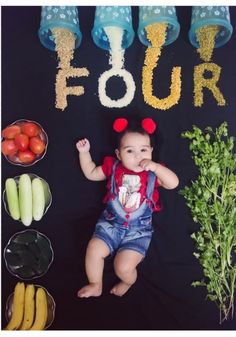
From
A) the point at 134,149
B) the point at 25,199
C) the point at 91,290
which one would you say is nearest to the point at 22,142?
the point at 25,199

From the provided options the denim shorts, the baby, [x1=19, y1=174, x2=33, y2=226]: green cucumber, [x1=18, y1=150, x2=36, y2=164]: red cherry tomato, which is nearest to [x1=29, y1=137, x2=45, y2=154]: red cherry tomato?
[x1=18, y1=150, x2=36, y2=164]: red cherry tomato

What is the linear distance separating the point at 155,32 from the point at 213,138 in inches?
22.3

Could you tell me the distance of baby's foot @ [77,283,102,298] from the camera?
1.85m

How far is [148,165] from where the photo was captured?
179 cm

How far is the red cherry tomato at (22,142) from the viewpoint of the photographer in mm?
1894

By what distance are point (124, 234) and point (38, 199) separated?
0.43 m

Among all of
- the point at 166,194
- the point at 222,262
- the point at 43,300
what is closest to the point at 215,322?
the point at 222,262

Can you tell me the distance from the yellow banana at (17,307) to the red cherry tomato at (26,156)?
0.56m

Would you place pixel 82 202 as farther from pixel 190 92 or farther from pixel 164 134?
pixel 190 92

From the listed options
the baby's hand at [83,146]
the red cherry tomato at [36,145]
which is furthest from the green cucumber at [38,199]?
the baby's hand at [83,146]

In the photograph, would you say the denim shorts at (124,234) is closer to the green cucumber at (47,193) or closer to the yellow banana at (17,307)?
the green cucumber at (47,193)

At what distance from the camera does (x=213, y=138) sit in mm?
1941

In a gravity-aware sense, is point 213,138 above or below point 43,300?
above

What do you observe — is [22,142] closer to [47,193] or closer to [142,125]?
[47,193]
